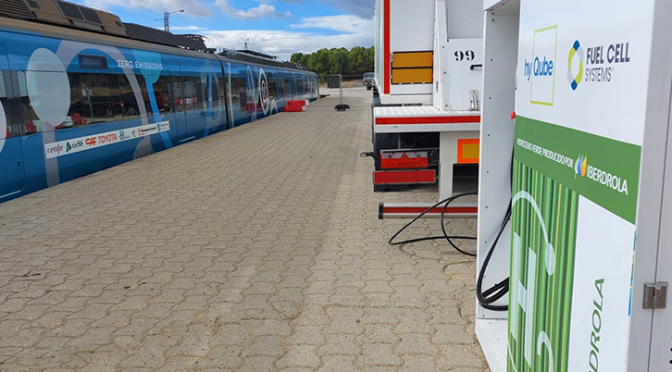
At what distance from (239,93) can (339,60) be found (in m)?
74.9

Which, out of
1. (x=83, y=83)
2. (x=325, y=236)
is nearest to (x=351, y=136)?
(x=83, y=83)

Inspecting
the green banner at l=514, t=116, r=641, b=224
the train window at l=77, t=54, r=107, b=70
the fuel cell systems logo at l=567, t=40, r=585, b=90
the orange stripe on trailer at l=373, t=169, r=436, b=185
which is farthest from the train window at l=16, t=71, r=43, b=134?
the fuel cell systems logo at l=567, t=40, r=585, b=90

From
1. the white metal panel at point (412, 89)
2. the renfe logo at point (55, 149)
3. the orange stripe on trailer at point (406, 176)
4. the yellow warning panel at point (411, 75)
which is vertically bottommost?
the orange stripe on trailer at point (406, 176)

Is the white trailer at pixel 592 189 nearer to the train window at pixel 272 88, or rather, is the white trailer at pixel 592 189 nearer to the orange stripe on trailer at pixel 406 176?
the orange stripe on trailer at pixel 406 176

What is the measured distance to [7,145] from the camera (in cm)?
670

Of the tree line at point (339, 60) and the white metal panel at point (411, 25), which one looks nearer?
the white metal panel at point (411, 25)

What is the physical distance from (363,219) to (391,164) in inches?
27.0

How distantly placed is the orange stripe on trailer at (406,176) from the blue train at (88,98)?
15.8 feet

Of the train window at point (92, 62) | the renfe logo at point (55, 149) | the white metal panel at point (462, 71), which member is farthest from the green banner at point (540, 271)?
the train window at point (92, 62)

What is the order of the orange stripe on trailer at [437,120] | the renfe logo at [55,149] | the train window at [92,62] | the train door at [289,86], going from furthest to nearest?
the train door at [289,86]
the train window at [92,62]
the renfe logo at [55,149]
the orange stripe on trailer at [437,120]

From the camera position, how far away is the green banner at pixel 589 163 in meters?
1.30

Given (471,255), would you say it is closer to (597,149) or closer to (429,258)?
(429,258)

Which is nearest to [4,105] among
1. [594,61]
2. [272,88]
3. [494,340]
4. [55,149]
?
[55,149]

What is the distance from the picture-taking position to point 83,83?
838cm
